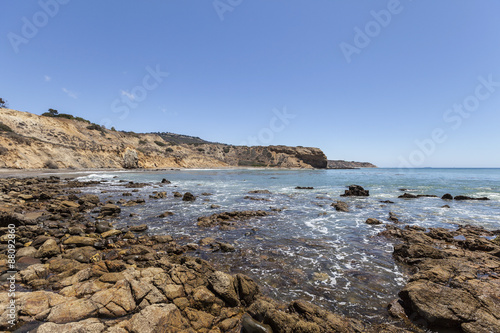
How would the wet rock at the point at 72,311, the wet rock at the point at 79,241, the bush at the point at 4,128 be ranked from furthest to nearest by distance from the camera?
1. the bush at the point at 4,128
2. the wet rock at the point at 79,241
3. the wet rock at the point at 72,311

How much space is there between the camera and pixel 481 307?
4707 mm

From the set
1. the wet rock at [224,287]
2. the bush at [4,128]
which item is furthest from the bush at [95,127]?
the wet rock at [224,287]

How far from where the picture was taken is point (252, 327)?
4180mm

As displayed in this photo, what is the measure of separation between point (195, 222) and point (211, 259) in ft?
16.0

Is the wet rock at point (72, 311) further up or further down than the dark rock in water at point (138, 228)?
further up

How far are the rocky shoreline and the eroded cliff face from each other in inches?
1888

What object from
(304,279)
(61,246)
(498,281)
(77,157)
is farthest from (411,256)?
(77,157)

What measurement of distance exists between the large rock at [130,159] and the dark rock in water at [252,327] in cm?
7010

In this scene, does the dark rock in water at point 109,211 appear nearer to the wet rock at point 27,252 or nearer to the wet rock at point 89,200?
the wet rock at point 89,200

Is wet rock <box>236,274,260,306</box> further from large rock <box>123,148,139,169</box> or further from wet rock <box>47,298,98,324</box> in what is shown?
large rock <box>123,148,139,169</box>

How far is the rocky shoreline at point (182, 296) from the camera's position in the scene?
4.11 metres

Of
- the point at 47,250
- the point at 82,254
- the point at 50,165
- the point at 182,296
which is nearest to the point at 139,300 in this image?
the point at 182,296

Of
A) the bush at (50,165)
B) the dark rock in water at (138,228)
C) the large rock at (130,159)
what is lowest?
the dark rock in water at (138,228)

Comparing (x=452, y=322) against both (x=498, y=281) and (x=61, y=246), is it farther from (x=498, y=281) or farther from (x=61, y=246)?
(x=61, y=246)
